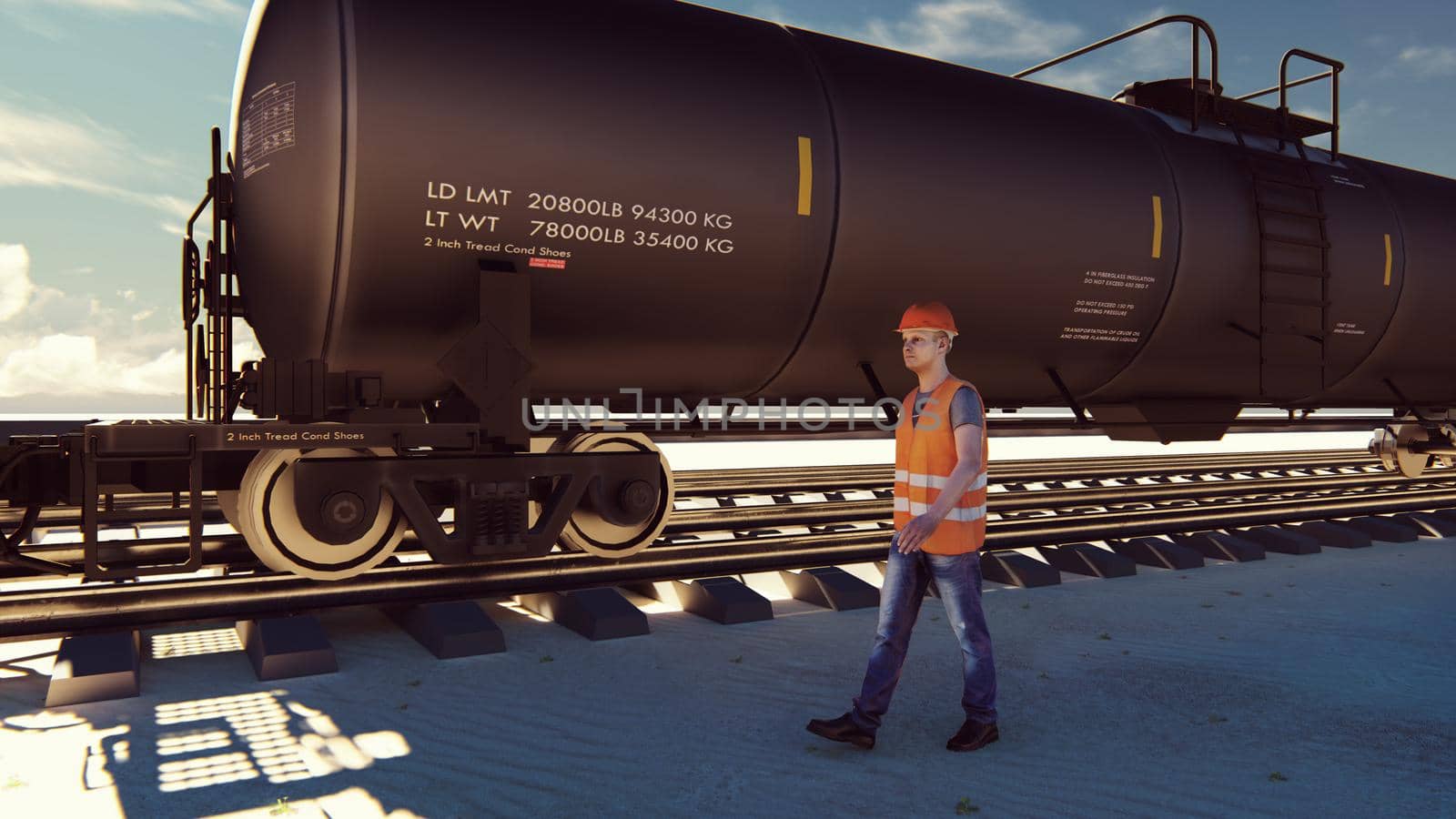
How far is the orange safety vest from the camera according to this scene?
165 inches

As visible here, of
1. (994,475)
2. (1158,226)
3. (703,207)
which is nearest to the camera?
(703,207)

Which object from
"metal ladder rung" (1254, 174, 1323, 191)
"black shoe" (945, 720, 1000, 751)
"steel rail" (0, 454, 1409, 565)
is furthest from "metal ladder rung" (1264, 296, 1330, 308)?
"black shoe" (945, 720, 1000, 751)

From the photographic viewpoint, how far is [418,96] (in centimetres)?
524

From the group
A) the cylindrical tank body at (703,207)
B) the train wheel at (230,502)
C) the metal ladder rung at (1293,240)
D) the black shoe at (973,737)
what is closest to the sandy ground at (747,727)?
the black shoe at (973,737)

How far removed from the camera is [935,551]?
4.21 meters

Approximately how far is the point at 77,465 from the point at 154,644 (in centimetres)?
112

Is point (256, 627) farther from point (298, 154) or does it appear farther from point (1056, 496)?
point (1056, 496)

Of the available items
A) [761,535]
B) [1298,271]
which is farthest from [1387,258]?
[761,535]

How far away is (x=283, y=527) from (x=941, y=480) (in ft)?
12.0

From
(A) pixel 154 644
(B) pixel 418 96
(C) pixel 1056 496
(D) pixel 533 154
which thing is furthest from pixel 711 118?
(C) pixel 1056 496

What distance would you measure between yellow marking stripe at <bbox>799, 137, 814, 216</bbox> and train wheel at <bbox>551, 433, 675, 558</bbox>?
5.97 feet

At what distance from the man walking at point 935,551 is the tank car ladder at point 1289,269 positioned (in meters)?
5.72

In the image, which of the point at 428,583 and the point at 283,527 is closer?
the point at 283,527

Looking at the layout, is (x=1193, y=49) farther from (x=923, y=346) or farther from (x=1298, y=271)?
(x=923, y=346)
